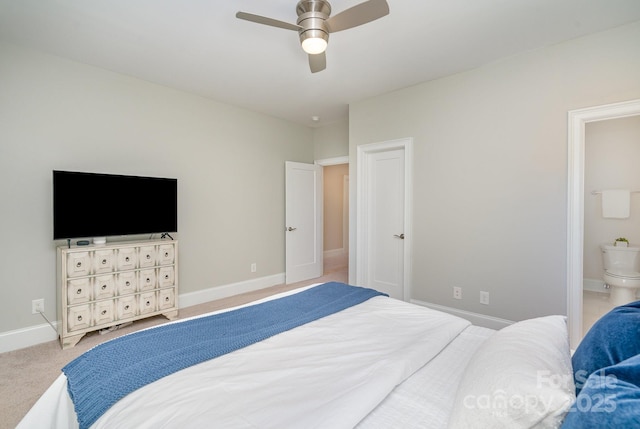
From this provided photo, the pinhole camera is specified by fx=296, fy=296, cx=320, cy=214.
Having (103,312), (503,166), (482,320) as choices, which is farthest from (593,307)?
(103,312)

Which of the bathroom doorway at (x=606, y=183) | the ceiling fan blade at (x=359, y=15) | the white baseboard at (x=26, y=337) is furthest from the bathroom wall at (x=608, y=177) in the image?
the white baseboard at (x=26, y=337)

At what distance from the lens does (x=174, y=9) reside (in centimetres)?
215

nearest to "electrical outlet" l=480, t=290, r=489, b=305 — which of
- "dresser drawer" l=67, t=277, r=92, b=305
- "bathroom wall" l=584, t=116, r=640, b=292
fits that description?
"bathroom wall" l=584, t=116, r=640, b=292

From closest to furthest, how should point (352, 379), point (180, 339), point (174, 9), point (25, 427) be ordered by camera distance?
point (352, 379) < point (25, 427) < point (180, 339) < point (174, 9)

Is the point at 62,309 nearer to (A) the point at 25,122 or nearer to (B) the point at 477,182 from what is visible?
(A) the point at 25,122

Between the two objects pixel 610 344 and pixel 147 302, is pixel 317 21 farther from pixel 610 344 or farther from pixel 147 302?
pixel 147 302

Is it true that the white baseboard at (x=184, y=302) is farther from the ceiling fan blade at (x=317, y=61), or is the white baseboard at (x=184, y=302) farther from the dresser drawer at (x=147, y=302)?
the ceiling fan blade at (x=317, y=61)

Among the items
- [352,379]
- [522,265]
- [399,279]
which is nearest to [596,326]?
[352,379]

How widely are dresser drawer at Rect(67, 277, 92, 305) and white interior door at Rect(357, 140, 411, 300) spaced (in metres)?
3.01

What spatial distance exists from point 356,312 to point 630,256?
3996mm

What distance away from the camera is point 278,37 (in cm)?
250

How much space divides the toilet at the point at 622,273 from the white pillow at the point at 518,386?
3.62 metres

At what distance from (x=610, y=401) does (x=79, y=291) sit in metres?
3.51

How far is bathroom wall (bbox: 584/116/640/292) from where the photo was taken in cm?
396
